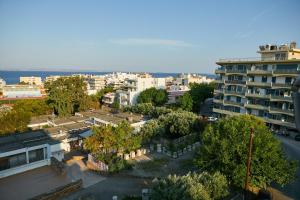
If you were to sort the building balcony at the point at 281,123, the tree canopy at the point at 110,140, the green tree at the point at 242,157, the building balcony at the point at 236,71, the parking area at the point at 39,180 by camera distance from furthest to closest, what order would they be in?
→ 1. the building balcony at the point at 236,71
2. the building balcony at the point at 281,123
3. the tree canopy at the point at 110,140
4. the parking area at the point at 39,180
5. the green tree at the point at 242,157

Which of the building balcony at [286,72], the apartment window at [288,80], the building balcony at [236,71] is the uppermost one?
the building balcony at [236,71]

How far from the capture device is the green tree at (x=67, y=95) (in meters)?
58.9

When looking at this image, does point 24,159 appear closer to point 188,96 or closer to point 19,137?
point 19,137

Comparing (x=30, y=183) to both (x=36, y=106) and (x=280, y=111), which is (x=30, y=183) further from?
(x=36, y=106)

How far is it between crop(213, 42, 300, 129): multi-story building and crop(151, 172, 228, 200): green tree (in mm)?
30767

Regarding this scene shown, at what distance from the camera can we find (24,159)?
26.1 meters

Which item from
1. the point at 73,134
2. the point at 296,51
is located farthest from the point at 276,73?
the point at 73,134

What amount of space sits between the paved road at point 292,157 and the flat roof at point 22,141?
2763 centimetres

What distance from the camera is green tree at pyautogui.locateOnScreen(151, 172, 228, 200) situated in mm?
15219

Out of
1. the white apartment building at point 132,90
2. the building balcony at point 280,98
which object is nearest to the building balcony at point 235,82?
the building balcony at point 280,98

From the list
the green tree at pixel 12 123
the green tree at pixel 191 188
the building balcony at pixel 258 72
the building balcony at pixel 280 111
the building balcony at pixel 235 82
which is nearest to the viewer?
the green tree at pixel 191 188

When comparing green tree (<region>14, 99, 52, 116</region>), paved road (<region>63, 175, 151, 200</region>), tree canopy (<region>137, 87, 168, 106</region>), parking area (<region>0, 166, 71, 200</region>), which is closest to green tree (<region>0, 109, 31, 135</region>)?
parking area (<region>0, 166, 71, 200</region>)

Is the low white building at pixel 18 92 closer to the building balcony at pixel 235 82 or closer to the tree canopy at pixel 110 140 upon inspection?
the tree canopy at pixel 110 140

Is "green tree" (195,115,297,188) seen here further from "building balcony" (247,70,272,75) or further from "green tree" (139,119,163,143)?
"building balcony" (247,70,272,75)
